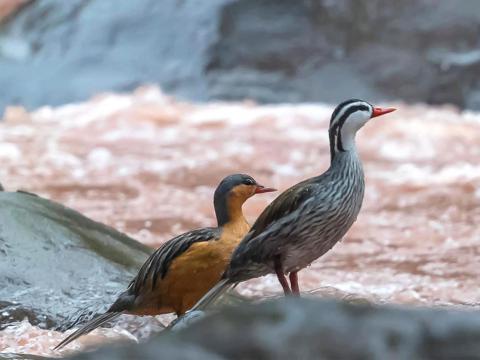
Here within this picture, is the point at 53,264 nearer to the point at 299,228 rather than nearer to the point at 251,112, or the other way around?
the point at 299,228

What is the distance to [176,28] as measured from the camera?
1809 centimetres

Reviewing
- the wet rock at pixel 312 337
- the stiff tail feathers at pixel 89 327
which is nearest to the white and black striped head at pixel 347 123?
the stiff tail feathers at pixel 89 327

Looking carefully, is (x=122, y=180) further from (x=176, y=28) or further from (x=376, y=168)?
(x=176, y=28)

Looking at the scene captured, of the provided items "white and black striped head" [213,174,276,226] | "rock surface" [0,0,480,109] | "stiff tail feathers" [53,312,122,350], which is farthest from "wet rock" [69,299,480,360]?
"rock surface" [0,0,480,109]

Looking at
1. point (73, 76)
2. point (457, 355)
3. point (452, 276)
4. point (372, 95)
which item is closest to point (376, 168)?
point (372, 95)

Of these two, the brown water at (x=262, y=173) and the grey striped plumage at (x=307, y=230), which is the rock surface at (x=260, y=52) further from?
the grey striped plumage at (x=307, y=230)

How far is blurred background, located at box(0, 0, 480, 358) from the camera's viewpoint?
10469 mm

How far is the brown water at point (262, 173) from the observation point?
28.2 ft

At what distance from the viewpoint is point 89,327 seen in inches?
214

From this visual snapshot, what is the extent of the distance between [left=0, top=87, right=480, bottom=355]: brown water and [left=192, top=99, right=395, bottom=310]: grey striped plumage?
50 cm

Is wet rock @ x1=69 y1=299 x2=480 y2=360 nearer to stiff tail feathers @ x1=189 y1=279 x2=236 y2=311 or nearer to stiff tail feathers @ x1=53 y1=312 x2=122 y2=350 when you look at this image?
stiff tail feathers @ x1=189 y1=279 x2=236 y2=311

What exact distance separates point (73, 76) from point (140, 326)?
1207cm

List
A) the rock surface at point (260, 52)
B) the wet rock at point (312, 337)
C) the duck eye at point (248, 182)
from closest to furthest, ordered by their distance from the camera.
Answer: the wet rock at point (312, 337), the duck eye at point (248, 182), the rock surface at point (260, 52)

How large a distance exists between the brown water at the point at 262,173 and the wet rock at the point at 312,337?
334 centimetres
